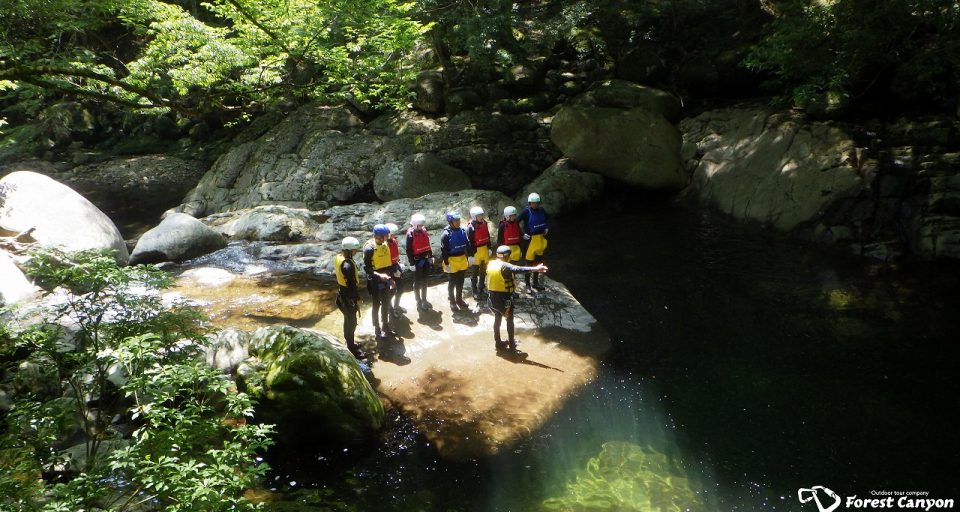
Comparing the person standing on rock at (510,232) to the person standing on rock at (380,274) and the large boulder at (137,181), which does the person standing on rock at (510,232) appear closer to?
the person standing on rock at (380,274)

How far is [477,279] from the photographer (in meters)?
11.1

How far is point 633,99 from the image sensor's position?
1786cm

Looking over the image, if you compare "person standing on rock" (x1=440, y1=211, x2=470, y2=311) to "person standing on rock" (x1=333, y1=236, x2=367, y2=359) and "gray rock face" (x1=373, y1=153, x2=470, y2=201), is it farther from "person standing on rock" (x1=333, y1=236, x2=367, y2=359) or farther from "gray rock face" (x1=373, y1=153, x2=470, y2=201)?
"gray rock face" (x1=373, y1=153, x2=470, y2=201)

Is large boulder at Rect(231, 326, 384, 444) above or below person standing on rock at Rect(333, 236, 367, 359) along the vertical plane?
below

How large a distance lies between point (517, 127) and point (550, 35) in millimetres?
3532

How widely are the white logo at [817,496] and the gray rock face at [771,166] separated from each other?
372 inches

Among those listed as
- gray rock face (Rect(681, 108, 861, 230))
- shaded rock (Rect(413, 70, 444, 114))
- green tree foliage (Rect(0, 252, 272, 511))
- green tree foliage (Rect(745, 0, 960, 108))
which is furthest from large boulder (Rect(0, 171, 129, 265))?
green tree foliage (Rect(745, 0, 960, 108))

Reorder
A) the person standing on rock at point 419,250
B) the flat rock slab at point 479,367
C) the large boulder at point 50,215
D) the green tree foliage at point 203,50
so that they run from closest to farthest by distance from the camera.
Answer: the flat rock slab at point 479,367
the green tree foliage at point 203,50
the person standing on rock at point 419,250
the large boulder at point 50,215

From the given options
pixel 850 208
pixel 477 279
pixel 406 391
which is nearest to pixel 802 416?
pixel 406 391

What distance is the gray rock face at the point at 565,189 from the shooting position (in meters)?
16.3

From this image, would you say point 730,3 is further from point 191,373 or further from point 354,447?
point 191,373

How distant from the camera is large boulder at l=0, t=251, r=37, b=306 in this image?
9.59 meters

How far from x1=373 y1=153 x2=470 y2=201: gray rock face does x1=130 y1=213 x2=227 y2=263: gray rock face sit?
17.6 feet

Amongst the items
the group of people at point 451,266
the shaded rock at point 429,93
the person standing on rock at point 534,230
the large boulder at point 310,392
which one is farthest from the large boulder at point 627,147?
the large boulder at point 310,392
